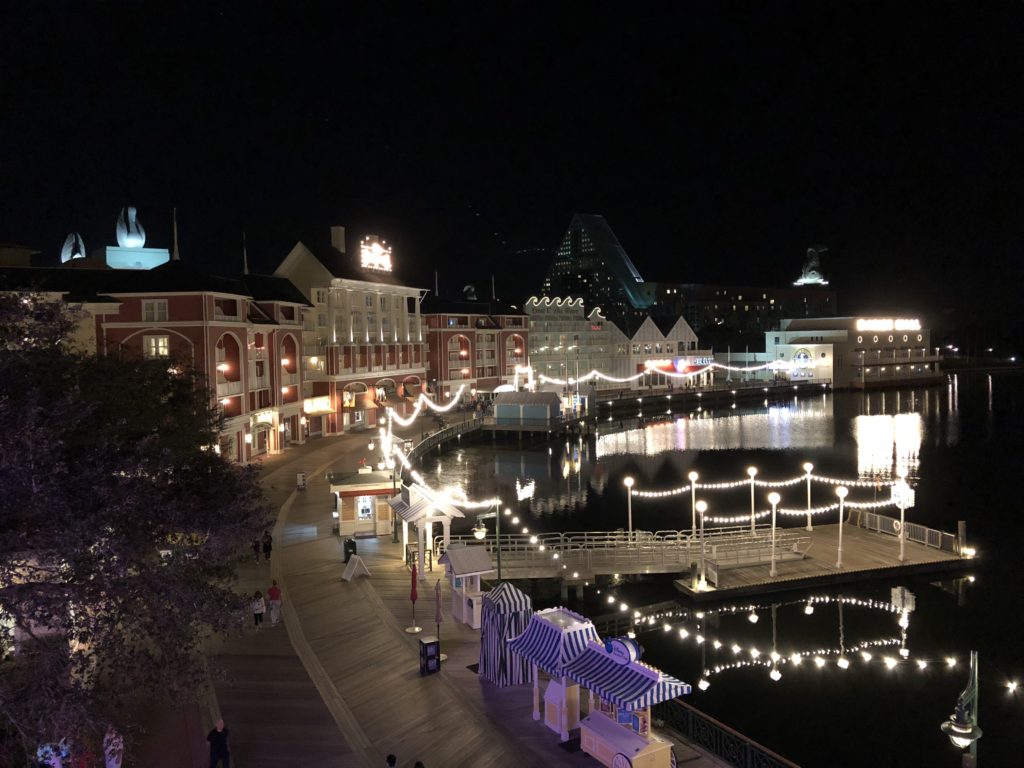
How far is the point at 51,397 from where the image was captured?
44.9 ft

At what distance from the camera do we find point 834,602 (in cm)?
2625

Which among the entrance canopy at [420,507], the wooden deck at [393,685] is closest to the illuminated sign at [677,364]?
the entrance canopy at [420,507]

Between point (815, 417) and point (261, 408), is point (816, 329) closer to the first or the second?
point (815, 417)

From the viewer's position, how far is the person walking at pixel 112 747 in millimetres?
10539

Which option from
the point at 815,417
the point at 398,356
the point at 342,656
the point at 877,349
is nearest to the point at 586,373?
the point at 815,417

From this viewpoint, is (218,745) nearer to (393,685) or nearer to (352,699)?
(352,699)

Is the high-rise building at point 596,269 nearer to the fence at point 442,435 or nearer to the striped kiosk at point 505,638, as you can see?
the fence at point 442,435

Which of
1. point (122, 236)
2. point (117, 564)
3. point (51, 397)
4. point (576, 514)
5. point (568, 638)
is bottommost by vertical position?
point (576, 514)

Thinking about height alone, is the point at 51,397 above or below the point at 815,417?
above

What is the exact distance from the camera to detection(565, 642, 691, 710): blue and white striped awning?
39.2 feet

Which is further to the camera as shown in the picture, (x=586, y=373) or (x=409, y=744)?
(x=586, y=373)

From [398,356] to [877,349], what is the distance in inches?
3352

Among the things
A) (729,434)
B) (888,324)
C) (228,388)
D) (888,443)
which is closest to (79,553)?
(228,388)

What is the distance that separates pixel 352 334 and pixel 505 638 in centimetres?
4789
